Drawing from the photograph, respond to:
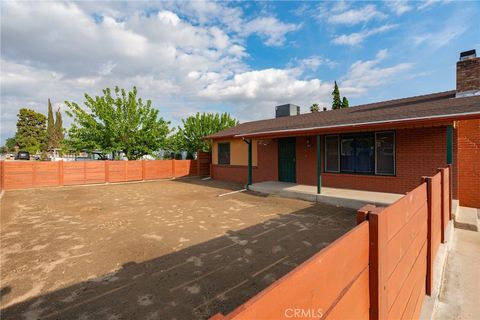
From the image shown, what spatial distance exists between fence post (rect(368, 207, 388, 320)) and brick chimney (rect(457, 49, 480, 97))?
10.2 meters

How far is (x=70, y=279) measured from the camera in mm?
3516

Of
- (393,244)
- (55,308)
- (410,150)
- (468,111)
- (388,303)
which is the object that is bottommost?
(55,308)

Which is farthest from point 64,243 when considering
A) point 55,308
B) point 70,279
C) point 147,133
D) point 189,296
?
point 147,133

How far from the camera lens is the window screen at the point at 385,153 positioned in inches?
323

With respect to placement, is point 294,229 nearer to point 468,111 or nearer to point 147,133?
point 468,111

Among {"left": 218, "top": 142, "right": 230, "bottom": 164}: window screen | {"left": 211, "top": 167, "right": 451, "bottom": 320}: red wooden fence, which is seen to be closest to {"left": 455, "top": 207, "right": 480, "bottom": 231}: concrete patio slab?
{"left": 211, "top": 167, "right": 451, "bottom": 320}: red wooden fence

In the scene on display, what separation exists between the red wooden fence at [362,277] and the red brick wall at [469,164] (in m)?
7.07

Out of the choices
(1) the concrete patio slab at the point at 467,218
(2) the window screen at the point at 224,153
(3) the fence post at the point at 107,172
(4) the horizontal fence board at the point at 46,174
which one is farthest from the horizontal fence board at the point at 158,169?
(1) the concrete patio slab at the point at 467,218

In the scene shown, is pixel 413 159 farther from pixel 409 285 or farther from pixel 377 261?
pixel 377 261

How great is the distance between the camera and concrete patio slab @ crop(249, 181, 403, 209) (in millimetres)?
7278

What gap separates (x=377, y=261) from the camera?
140 centimetres

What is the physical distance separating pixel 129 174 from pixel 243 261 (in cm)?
1408

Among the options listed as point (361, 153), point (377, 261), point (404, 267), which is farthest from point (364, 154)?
point (377, 261)

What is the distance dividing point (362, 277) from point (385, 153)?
8329 millimetres
